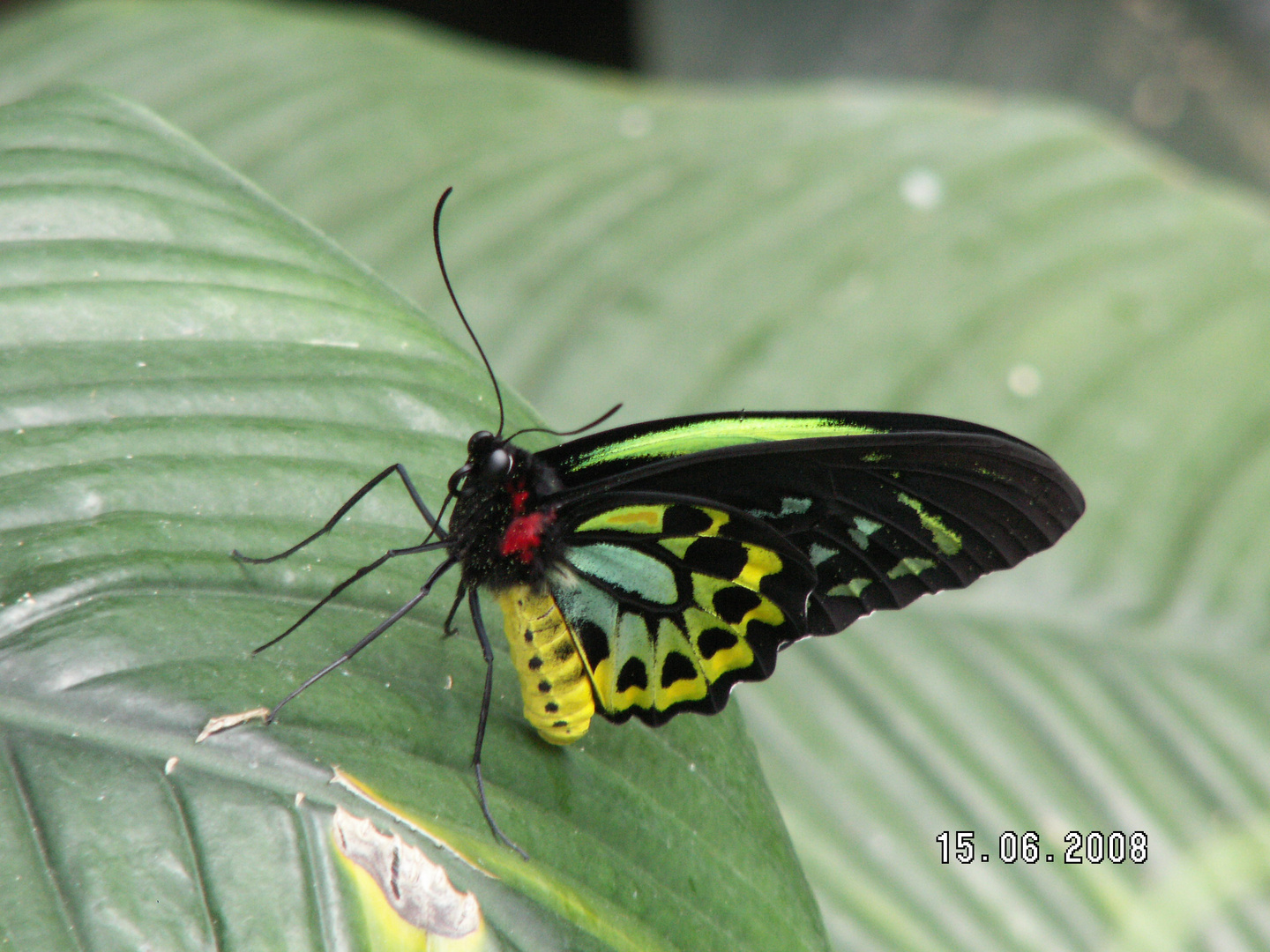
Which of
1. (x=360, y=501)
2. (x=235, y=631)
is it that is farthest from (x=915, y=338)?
(x=235, y=631)

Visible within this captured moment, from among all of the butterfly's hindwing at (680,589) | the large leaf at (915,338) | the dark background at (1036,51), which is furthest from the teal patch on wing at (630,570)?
the dark background at (1036,51)

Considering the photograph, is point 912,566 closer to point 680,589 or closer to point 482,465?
point 680,589

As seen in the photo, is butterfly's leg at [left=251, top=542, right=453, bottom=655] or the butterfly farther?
the butterfly

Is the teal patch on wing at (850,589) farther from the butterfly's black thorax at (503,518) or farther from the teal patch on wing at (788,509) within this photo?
the butterfly's black thorax at (503,518)

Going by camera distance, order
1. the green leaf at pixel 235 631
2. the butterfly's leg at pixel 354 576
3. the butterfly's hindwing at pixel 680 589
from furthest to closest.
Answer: the butterfly's hindwing at pixel 680 589
the butterfly's leg at pixel 354 576
the green leaf at pixel 235 631

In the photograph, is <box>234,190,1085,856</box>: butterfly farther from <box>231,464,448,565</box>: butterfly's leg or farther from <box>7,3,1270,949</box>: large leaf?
<box>7,3,1270,949</box>: large leaf

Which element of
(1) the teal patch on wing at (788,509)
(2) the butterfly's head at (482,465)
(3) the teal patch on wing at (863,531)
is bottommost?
(3) the teal patch on wing at (863,531)

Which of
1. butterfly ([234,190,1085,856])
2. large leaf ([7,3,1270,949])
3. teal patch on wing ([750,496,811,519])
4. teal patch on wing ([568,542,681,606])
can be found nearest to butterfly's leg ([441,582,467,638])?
butterfly ([234,190,1085,856])

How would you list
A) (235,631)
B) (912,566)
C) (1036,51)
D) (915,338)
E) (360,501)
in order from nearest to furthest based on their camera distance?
(235,631) → (360,501) → (912,566) → (915,338) → (1036,51)

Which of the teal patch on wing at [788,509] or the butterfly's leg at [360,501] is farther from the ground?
the butterfly's leg at [360,501]
